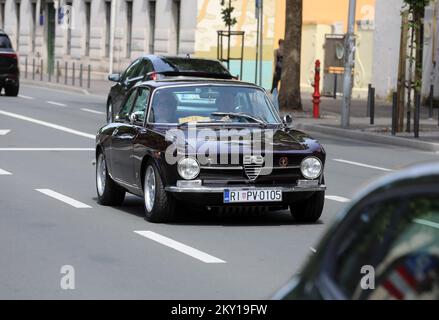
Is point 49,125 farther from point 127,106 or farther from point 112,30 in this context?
point 112,30

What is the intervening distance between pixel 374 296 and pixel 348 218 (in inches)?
11.0

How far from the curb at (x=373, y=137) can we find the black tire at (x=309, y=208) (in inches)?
474

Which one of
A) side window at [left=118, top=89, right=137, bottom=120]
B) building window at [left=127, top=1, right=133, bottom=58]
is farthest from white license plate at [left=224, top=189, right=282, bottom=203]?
building window at [left=127, top=1, right=133, bottom=58]

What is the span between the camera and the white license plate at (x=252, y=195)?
461 inches

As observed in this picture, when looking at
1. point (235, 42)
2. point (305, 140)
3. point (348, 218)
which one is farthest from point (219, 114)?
point (235, 42)

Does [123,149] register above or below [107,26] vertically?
below

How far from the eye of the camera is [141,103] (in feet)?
44.4

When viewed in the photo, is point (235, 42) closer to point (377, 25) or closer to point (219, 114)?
point (377, 25)

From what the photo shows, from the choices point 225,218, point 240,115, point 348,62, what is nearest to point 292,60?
point 348,62

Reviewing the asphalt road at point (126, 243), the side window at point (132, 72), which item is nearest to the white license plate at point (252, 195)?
the asphalt road at point (126, 243)

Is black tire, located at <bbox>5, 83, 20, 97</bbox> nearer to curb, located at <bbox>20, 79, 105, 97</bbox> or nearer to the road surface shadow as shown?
curb, located at <bbox>20, 79, 105, 97</bbox>

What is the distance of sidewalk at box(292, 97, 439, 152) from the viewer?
25453 mm

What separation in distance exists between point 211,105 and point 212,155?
53.9 inches

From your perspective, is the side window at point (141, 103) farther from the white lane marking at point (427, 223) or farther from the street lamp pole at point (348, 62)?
the street lamp pole at point (348, 62)
